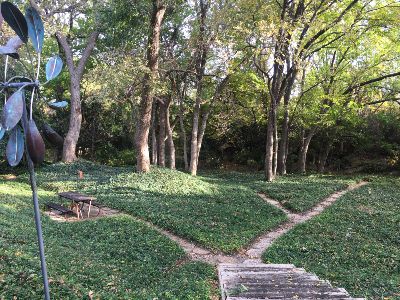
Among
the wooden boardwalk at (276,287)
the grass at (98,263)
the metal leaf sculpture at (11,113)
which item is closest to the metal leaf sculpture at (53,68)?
the metal leaf sculpture at (11,113)

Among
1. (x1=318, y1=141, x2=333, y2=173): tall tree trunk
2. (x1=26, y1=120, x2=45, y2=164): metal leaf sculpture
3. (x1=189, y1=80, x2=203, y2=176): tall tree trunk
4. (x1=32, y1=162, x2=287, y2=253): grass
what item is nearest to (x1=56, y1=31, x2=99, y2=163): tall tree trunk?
(x1=32, y1=162, x2=287, y2=253): grass

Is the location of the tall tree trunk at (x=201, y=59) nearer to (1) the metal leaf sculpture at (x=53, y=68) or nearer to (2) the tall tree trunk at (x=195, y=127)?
(2) the tall tree trunk at (x=195, y=127)

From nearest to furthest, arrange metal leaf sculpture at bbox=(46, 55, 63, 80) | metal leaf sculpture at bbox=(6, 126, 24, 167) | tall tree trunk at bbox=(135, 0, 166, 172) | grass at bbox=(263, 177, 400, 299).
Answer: metal leaf sculpture at bbox=(6, 126, 24, 167) < metal leaf sculpture at bbox=(46, 55, 63, 80) < grass at bbox=(263, 177, 400, 299) < tall tree trunk at bbox=(135, 0, 166, 172)

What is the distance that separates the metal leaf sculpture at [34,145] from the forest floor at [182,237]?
2606mm

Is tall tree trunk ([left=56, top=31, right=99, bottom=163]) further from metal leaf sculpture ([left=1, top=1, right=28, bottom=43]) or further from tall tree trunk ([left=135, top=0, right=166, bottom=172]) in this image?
metal leaf sculpture ([left=1, top=1, right=28, bottom=43])

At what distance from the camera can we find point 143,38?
59.7ft

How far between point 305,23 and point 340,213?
8.13m

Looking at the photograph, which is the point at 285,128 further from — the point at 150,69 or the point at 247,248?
the point at 247,248

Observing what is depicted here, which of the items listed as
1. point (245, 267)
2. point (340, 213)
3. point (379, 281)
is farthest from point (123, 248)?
point (340, 213)

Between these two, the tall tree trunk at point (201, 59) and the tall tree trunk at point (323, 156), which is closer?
the tall tree trunk at point (201, 59)

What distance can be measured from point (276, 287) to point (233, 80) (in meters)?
17.9

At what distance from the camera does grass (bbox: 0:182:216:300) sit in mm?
4930

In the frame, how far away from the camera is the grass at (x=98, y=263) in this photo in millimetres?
4930

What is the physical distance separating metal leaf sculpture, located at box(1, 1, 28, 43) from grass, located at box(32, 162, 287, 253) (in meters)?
7.10
